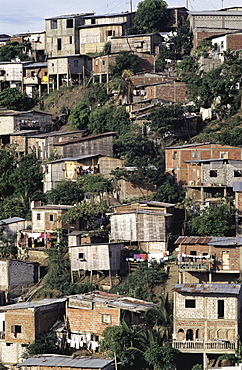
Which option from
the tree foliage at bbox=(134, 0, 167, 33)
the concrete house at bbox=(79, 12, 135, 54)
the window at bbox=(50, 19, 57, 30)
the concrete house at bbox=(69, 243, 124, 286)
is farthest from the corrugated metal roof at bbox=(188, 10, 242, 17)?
the concrete house at bbox=(69, 243, 124, 286)

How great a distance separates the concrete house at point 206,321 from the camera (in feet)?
93.0

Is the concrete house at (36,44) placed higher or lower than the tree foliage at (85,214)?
higher

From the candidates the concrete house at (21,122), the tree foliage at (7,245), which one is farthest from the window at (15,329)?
the concrete house at (21,122)

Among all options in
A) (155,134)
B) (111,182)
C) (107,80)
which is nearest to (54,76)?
(107,80)

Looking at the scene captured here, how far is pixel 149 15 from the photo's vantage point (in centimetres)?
5622

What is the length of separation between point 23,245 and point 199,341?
37.0 ft

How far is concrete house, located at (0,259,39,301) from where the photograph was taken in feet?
113

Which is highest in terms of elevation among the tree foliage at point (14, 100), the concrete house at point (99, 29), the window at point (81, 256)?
the concrete house at point (99, 29)

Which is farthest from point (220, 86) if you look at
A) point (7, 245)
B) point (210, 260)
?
point (210, 260)

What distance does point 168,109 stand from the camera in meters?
42.9

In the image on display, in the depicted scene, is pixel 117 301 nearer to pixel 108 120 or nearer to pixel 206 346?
pixel 206 346

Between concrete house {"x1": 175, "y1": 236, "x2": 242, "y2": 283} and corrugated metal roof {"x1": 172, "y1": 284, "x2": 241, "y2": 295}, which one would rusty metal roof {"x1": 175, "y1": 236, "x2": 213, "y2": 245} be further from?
corrugated metal roof {"x1": 172, "y1": 284, "x2": 241, "y2": 295}

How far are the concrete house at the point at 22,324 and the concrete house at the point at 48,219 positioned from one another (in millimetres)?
5958

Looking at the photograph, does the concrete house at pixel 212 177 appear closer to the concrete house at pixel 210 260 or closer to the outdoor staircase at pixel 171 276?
the outdoor staircase at pixel 171 276
